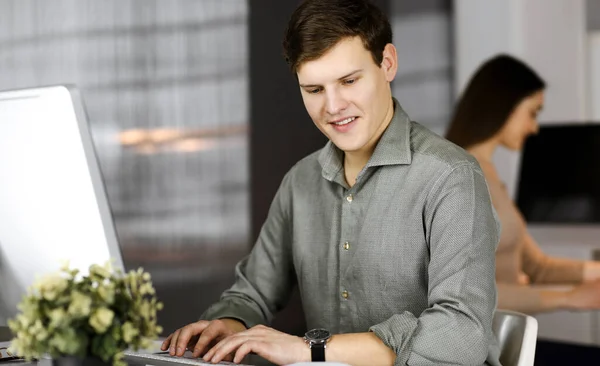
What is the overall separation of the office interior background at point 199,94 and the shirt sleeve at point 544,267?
1.11m

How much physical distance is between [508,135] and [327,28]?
1.78 m

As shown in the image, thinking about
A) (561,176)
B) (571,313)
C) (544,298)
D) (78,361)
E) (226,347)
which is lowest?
(571,313)

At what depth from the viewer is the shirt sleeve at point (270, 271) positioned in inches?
73.6

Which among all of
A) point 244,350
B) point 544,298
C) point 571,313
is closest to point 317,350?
point 244,350

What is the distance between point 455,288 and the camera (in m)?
1.48

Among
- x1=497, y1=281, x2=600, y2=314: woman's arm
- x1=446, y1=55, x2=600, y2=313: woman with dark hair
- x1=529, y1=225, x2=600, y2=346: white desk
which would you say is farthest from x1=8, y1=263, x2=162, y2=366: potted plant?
x1=529, y1=225, x2=600, y2=346: white desk

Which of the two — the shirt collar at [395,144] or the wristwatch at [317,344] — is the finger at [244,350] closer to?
the wristwatch at [317,344]

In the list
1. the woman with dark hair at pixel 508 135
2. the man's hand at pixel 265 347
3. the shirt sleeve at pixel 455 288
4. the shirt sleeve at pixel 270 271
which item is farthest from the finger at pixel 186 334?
the woman with dark hair at pixel 508 135

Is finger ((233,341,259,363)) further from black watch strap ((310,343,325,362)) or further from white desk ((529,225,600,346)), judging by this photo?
white desk ((529,225,600,346))

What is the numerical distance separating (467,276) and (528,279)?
185 cm

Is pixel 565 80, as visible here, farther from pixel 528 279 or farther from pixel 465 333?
pixel 465 333

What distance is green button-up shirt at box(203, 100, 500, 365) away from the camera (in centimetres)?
148

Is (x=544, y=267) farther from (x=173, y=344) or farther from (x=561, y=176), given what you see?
(x=173, y=344)

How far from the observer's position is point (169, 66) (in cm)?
370
